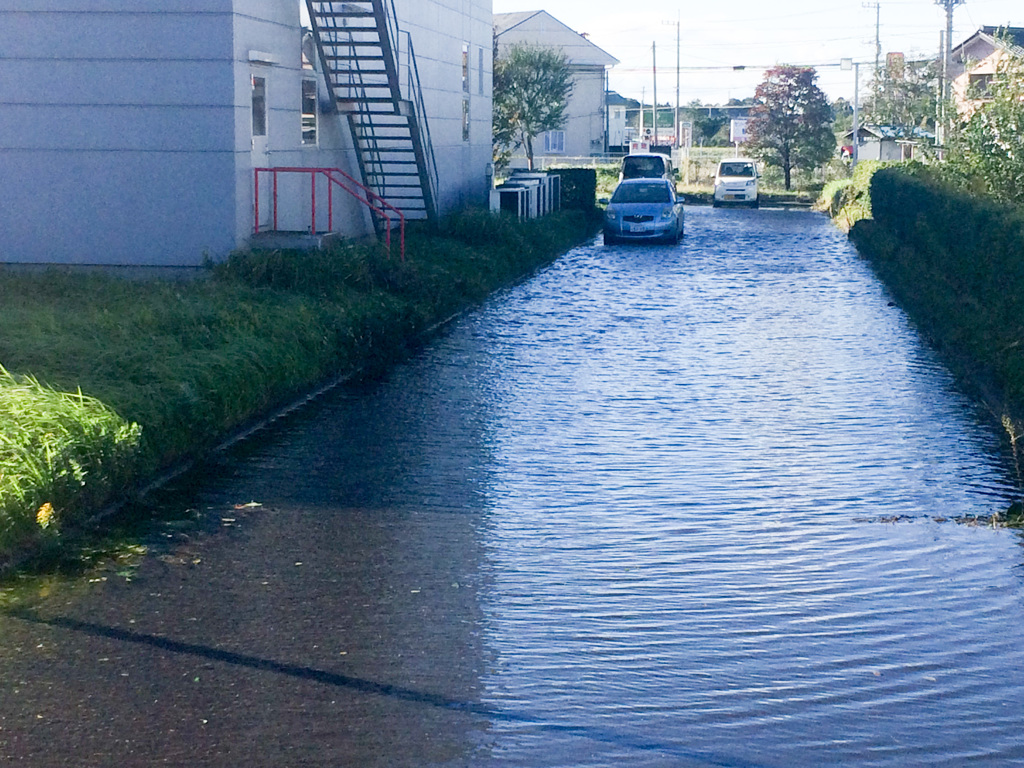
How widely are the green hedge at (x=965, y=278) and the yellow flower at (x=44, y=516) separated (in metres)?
7.53

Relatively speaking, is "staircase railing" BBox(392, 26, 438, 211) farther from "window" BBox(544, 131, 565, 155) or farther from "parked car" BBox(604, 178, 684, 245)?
"window" BBox(544, 131, 565, 155)

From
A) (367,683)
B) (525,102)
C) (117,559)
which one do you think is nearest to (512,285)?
(117,559)

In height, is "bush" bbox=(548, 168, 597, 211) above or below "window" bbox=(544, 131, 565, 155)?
below

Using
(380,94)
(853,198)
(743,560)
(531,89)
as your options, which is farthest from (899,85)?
(743,560)

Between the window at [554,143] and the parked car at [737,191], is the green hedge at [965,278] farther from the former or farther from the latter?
the window at [554,143]

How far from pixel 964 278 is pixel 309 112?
33.0ft

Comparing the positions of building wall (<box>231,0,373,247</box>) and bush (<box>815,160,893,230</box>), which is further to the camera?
bush (<box>815,160,893,230</box>)

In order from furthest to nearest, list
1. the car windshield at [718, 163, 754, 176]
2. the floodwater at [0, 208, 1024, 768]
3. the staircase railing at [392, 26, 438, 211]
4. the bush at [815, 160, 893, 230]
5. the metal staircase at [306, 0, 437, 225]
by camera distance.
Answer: the car windshield at [718, 163, 754, 176] → the bush at [815, 160, 893, 230] → the staircase railing at [392, 26, 438, 211] → the metal staircase at [306, 0, 437, 225] → the floodwater at [0, 208, 1024, 768]

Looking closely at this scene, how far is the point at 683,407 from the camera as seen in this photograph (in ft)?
40.5

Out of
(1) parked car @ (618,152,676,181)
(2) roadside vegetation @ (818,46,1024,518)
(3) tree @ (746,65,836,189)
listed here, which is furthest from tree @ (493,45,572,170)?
(2) roadside vegetation @ (818,46,1024,518)

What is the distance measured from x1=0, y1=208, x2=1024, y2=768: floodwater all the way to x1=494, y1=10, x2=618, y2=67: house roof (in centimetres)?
7178

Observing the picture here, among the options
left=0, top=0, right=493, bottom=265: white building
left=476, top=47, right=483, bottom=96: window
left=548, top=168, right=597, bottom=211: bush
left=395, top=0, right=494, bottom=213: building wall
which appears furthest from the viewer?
left=548, top=168, right=597, bottom=211: bush

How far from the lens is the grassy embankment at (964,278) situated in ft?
42.2

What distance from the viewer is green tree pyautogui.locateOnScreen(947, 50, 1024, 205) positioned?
21047 millimetres
